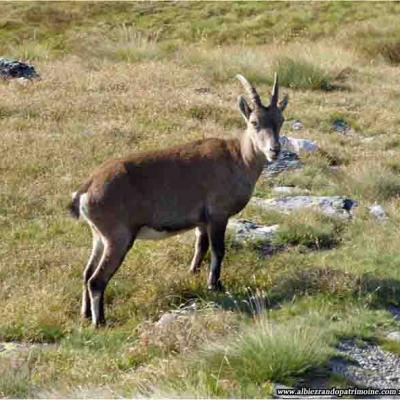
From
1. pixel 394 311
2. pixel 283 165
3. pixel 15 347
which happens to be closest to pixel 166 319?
pixel 15 347

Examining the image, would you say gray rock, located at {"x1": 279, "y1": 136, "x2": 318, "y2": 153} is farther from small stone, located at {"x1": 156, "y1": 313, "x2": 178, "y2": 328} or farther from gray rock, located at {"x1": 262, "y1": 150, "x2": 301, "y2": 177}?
small stone, located at {"x1": 156, "y1": 313, "x2": 178, "y2": 328}

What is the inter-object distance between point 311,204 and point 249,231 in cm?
142

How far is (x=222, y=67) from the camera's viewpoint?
20.3 metres

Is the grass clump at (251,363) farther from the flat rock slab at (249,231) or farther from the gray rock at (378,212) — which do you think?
the gray rock at (378,212)

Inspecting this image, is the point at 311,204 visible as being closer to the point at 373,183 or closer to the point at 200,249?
the point at 373,183

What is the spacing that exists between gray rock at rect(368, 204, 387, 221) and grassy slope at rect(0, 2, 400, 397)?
0.58ft

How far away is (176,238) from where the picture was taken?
10422 millimetres

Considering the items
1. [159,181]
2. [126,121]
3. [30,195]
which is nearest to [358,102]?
[126,121]

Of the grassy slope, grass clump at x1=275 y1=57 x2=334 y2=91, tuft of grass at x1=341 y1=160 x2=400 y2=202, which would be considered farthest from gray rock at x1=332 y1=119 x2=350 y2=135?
tuft of grass at x1=341 y1=160 x2=400 y2=202

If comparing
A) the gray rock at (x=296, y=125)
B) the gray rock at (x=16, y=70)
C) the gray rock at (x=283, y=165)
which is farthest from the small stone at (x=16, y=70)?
the gray rock at (x=283, y=165)

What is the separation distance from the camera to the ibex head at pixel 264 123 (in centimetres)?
922

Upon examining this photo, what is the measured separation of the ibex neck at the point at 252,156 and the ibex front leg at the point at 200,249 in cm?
84

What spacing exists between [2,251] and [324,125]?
8.32 metres

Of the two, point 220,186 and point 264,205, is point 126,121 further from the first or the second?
point 220,186
